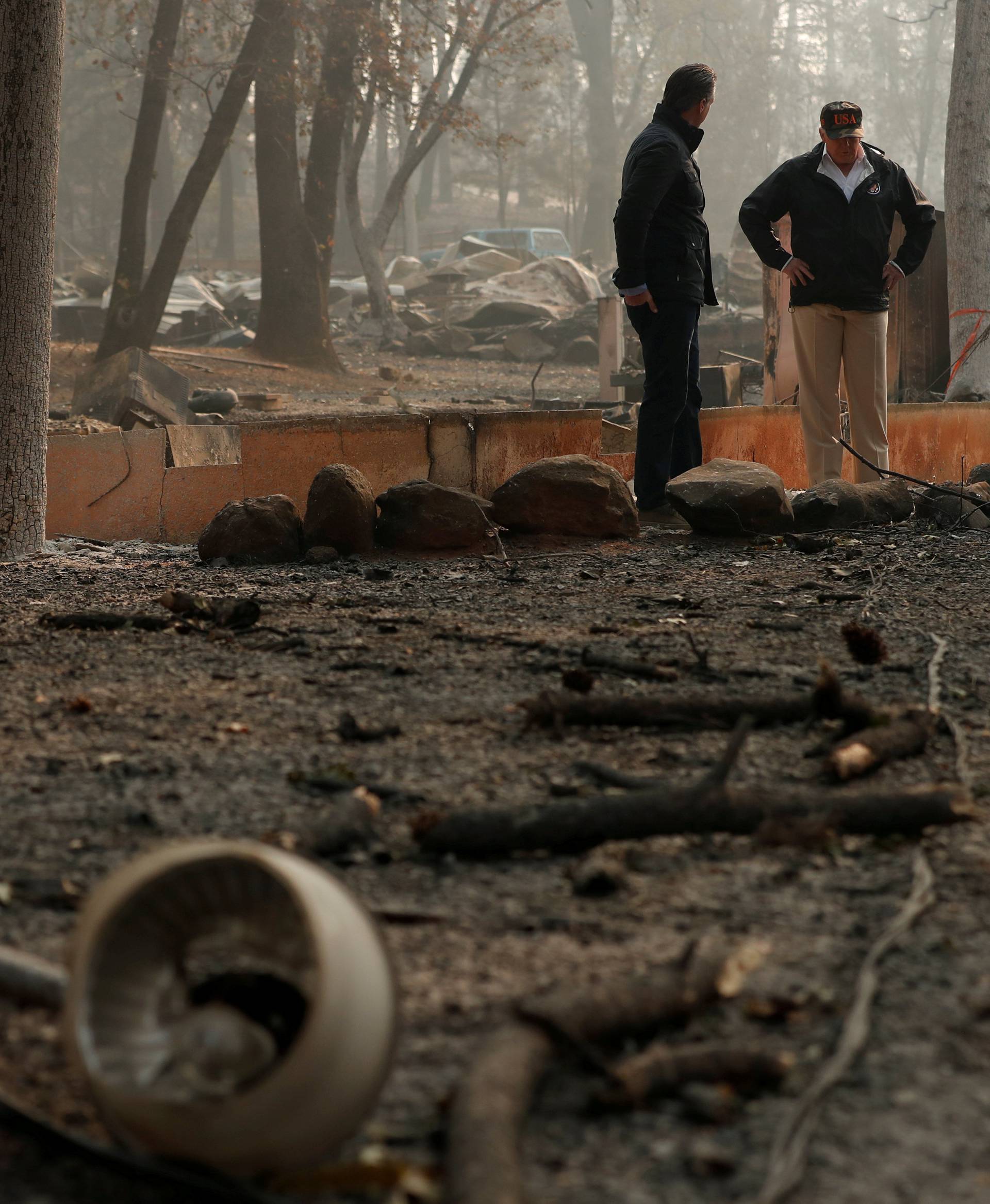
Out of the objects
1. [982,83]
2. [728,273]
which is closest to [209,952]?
[982,83]

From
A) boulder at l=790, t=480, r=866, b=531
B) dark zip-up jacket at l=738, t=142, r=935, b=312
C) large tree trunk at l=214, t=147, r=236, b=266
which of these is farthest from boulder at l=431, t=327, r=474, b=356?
large tree trunk at l=214, t=147, r=236, b=266

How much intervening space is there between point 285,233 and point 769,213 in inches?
520

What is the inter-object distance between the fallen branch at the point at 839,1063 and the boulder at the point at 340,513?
446 centimetres

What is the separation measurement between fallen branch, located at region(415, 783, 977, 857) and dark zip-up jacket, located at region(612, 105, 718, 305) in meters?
4.42

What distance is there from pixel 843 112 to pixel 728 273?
882 inches

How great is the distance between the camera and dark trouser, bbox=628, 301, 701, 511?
6742 mm

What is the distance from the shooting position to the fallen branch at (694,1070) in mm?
1586

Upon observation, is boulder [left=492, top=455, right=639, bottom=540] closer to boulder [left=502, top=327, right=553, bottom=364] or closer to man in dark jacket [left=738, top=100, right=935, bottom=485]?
man in dark jacket [left=738, top=100, right=935, bottom=485]

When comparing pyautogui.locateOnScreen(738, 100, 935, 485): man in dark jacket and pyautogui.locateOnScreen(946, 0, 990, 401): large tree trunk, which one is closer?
pyautogui.locateOnScreen(738, 100, 935, 485): man in dark jacket

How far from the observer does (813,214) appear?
685cm

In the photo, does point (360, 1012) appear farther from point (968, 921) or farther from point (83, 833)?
point (83, 833)

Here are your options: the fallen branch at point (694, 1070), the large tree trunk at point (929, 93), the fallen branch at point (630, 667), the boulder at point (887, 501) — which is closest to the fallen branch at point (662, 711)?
the fallen branch at point (630, 667)

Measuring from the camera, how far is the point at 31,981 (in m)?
1.77

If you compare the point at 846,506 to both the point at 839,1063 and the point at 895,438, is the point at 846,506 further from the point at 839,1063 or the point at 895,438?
the point at 839,1063
